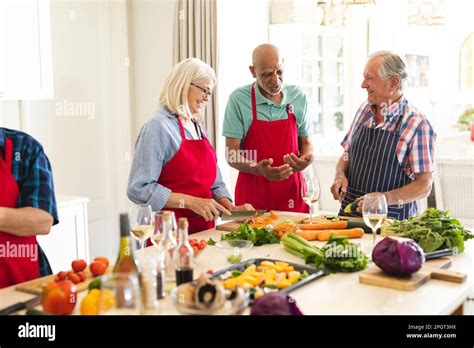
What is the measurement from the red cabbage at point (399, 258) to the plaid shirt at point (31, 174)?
1.16 m

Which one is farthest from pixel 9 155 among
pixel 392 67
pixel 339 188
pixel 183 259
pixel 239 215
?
pixel 392 67

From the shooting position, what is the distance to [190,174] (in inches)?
114

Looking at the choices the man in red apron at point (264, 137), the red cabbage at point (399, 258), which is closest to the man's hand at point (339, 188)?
the man in red apron at point (264, 137)

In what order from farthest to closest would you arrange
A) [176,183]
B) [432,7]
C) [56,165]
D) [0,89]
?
1. [432,7]
2. [56,165]
3. [0,89]
4. [176,183]

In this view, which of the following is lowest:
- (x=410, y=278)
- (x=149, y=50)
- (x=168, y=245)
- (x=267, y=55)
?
(x=410, y=278)

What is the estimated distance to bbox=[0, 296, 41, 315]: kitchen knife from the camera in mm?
1705

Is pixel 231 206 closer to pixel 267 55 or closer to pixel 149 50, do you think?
pixel 267 55

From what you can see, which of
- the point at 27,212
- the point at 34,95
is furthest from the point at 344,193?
the point at 34,95

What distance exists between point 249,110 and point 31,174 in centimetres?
169

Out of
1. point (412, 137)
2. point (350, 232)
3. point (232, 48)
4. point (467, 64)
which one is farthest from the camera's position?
point (467, 64)

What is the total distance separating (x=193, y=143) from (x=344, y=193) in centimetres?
85

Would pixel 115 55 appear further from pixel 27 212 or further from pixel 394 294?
pixel 394 294
